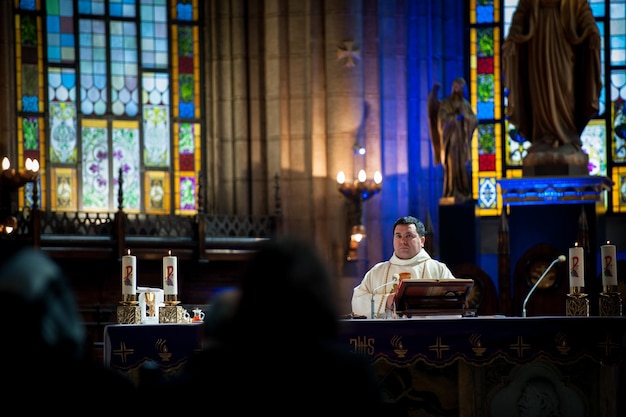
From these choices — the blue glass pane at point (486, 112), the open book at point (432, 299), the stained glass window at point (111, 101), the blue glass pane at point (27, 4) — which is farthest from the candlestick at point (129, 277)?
the blue glass pane at point (486, 112)

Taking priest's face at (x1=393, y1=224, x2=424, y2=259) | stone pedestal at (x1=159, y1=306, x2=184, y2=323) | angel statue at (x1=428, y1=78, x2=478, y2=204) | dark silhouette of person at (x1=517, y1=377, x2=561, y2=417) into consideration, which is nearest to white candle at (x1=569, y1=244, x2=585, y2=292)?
dark silhouette of person at (x1=517, y1=377, x2=561, y2=417)

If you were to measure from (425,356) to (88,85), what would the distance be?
11.1 metres

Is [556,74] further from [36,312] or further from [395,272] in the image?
[36,312]

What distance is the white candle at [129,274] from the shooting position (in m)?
7.78

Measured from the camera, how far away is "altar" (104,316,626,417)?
7379 millimetres

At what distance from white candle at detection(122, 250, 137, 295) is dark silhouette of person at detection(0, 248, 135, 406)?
4.82m

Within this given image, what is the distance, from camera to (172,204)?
17.7m

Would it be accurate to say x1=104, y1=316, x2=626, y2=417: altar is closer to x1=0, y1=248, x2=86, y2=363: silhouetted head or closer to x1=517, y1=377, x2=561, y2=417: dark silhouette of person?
x1=517, y1=377, x2=561, y2=417: dark silhouette of person

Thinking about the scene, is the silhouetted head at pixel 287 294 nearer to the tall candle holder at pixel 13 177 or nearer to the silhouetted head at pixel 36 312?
the silhouetted head at pixel 36 312

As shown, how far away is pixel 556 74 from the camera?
14320mm

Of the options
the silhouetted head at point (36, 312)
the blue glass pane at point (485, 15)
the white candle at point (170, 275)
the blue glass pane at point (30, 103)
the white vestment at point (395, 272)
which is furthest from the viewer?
the blue glass pane at point (485, 15)

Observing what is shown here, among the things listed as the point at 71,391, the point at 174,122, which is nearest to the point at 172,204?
the point at 174,122

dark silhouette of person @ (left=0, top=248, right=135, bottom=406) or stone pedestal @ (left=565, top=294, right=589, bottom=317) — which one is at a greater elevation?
dark silhouette of person @ (left=0, top=248, right=135, bottom=406)

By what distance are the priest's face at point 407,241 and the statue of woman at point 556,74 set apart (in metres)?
5.50
